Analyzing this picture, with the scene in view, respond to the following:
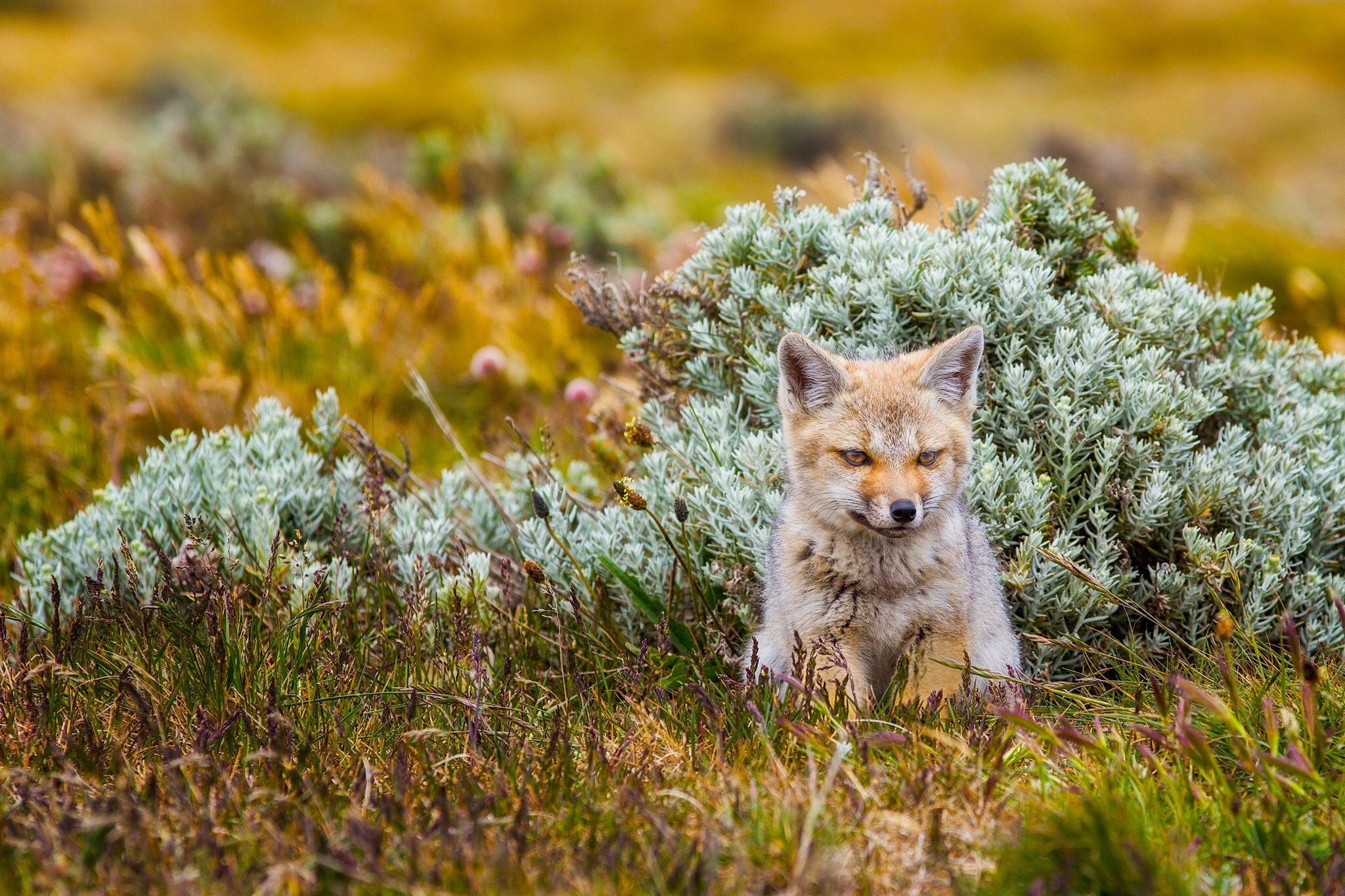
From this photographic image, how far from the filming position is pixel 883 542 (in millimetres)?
3332

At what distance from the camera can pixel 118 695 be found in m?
3.04

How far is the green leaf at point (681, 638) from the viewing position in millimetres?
3766

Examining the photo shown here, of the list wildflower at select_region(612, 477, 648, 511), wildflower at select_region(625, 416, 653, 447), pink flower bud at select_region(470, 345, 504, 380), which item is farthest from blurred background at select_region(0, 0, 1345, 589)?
wildflower at select_region(612, 477, 648, 511)

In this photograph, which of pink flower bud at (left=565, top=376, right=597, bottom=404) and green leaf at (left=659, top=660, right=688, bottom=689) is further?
pink flower bud at (left=565, top=376, right=597, bottom=404)

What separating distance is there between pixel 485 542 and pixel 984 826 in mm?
2524

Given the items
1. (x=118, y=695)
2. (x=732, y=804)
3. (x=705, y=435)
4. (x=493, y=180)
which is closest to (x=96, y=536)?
(x=118, y=695)

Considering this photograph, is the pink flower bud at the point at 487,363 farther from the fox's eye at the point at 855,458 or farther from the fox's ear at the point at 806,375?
the fox's eye at the point at 855,458

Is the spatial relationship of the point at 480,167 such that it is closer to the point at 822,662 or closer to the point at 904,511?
the point at 822,662

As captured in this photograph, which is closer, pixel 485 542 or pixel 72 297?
pixel 485 542

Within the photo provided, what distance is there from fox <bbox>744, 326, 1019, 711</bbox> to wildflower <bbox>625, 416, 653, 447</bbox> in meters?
0.62

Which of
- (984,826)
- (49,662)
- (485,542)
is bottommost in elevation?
(984,826)

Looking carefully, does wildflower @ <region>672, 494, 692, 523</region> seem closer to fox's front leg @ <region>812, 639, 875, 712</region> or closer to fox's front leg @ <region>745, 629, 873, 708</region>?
fox's front leg @ <region>745, 629, 873, 708</region>

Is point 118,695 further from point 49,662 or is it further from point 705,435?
point 705,435

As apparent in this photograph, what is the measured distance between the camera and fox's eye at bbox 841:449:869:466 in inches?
129
